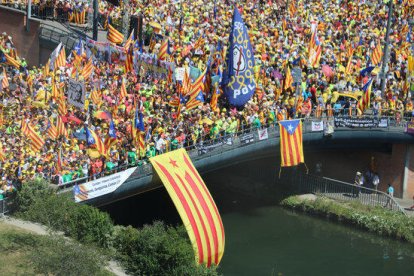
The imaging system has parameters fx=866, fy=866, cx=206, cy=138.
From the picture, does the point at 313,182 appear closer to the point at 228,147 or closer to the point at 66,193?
the point at 228,147

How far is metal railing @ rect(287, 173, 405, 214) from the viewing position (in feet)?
135

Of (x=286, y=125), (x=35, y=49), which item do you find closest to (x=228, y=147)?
(x=286, y=125)

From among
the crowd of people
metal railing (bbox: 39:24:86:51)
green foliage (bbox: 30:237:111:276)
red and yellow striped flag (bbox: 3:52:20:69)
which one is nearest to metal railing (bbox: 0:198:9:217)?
the crowd of people

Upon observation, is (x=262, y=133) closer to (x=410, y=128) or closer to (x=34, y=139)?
(x=410, y=128)

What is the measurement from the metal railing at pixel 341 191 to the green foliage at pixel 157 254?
51.4ft

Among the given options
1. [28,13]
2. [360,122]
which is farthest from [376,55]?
[28,13]

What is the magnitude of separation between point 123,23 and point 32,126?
11.3 meters

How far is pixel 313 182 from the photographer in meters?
44.2

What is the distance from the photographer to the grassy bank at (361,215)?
38.9 meters

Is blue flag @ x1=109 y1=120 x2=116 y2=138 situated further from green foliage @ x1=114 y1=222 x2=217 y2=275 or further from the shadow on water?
green foliage @ x1=114 y1=222 x2=217 y2=275

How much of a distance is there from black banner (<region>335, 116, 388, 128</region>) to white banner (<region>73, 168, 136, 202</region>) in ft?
40.6

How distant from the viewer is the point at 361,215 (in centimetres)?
4038

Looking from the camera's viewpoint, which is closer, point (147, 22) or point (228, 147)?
point (228, 147)

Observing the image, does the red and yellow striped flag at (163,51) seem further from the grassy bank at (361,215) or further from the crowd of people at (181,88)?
the grassy bank at (361,215)
